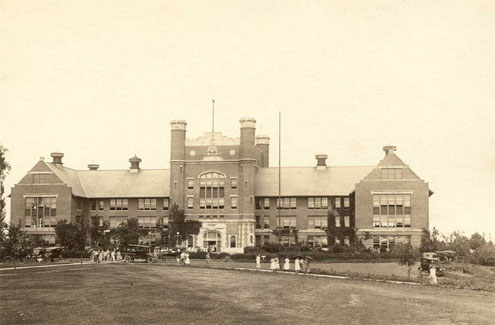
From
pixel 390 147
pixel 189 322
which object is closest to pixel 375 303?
pixel 189 322

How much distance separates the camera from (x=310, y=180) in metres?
78.0

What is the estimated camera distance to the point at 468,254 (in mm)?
50406

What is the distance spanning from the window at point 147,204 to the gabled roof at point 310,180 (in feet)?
40.2

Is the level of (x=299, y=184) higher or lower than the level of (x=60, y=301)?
higher

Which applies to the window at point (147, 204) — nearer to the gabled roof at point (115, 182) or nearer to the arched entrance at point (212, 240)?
the gabled roof at point (115, 182)

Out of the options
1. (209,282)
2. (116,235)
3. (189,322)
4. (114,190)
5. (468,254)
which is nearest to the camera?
(189,322)

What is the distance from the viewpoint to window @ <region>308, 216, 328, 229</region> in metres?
75.5

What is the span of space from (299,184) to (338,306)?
54111 millimetres

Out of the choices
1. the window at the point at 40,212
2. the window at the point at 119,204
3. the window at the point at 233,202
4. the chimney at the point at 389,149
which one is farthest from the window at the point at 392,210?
the window at the point at 40,212

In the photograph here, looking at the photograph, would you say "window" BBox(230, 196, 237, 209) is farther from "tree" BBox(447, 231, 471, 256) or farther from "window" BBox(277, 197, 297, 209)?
"tree" BBox(447, 231, 471, 256)

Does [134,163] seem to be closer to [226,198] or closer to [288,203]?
[226,198]

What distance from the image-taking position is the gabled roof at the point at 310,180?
76.0 meters

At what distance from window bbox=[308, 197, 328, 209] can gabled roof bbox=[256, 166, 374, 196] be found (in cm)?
77

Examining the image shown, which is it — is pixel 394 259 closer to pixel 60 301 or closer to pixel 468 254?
pixel 468 254
